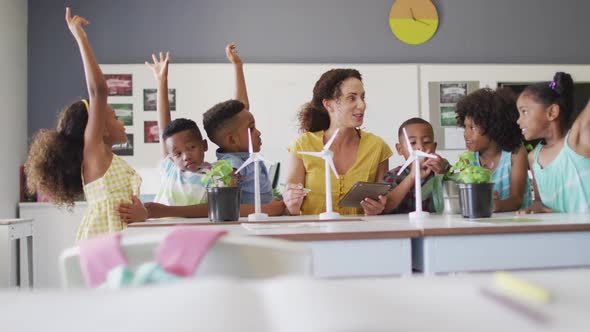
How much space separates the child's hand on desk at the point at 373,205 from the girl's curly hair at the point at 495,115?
2.30 ft

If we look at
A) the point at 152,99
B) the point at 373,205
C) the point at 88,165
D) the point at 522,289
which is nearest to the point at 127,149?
the point at 152,99

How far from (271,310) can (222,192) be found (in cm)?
189

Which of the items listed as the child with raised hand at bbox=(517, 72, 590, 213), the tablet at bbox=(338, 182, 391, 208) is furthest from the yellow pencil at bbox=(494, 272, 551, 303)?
the child with raised hand at bbox=(517, 72, 590, 213)

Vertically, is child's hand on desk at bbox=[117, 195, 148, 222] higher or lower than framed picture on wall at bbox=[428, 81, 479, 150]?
lower

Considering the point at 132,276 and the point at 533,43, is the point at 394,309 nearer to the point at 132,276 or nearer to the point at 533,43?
the point at 132,276

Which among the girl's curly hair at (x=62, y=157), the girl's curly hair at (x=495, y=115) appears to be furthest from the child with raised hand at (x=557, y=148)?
the girl's curly hair at (x=62, y=157)

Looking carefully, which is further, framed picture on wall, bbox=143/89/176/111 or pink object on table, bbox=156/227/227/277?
framed picture on wall, bbox=143/89/176/111

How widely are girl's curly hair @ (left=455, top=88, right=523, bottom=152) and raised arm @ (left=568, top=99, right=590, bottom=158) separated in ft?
1.16

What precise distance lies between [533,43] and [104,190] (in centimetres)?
446

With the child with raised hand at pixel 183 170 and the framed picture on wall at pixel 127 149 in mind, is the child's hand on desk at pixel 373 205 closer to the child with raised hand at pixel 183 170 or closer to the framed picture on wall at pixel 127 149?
the child with raised hand at pixel 183 170

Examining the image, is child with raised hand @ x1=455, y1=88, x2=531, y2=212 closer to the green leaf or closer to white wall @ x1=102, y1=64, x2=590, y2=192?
the green leaf

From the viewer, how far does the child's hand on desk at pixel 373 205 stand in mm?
2539

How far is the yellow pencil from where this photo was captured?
0.38m

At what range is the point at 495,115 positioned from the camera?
9.91ft
